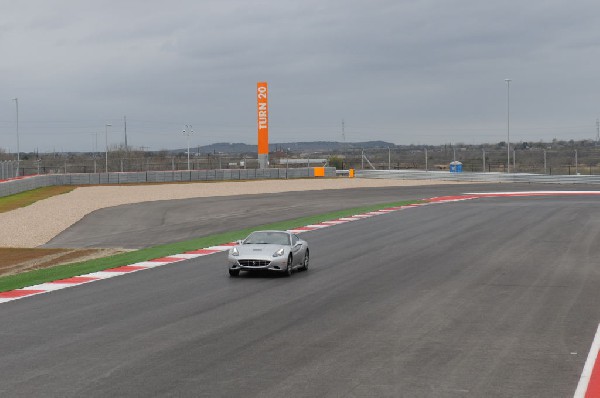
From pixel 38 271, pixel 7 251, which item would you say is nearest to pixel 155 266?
pixel 38 271

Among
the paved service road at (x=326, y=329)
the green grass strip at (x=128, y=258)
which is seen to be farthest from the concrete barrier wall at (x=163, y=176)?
the paved service road at (x=326, y=329)

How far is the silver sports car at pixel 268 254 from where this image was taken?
870 inches

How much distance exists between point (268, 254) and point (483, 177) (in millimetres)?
55705

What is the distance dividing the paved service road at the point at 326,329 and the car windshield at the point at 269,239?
40.9 inches

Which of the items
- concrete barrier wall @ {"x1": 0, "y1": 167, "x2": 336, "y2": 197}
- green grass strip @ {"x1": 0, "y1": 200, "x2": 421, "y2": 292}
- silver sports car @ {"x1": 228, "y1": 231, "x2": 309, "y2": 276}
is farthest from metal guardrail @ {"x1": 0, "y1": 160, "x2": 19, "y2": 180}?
silver sports car @ {"x1": 228, "y1": 231, "x2": 309, "y2": 276}

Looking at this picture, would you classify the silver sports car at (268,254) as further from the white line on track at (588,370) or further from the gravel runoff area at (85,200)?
the gravel runoff area at (85,200)

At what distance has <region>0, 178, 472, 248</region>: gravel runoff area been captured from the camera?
→ 118ft

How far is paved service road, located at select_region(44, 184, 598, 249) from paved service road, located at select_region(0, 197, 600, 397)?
8.60 meters

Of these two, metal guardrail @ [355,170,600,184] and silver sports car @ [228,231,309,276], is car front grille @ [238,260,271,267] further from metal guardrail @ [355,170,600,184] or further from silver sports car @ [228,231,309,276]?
metal guardrail @ [355,170,600,184]

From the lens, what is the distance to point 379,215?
138ft

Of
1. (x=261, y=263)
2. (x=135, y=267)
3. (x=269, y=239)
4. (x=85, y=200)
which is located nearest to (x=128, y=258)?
(x=135, y=267)

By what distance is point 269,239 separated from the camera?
23281 mm

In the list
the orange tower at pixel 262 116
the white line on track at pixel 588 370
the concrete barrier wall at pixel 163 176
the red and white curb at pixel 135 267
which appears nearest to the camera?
the white line on track at pixel 588 370

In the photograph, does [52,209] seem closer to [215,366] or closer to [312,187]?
[312,187]
